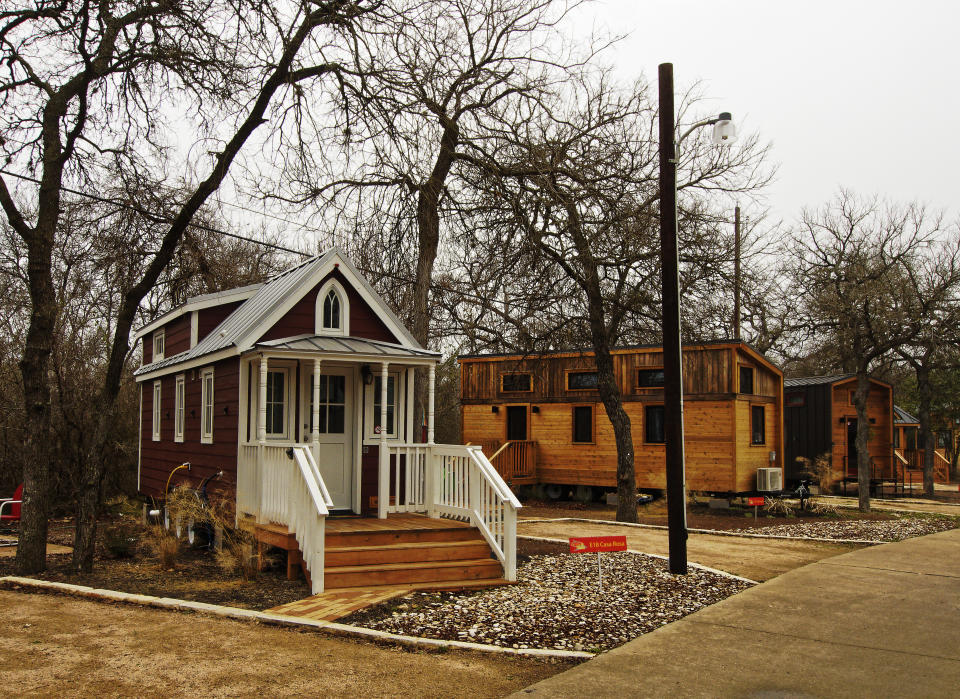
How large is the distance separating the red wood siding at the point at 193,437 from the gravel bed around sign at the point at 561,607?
4.51 m

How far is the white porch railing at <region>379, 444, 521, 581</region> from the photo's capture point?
373 inches

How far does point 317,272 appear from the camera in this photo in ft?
39.0

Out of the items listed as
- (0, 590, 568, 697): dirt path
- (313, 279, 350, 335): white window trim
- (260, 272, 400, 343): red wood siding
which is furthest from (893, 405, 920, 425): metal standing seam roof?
(0, 590, 568, 697): dirt path

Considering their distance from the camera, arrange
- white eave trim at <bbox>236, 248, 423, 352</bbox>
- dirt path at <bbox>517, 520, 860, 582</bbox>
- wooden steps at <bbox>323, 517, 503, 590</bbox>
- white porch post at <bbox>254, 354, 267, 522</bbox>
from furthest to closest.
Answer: white eave trim at <bbox>236, 248, 423, 352</bbox> → dirt path at <bbox>517, 520, 860, 582</bbox> → white porch post at <bbox>254, 354, 267, 522</bbox> → wooden steps at <bbox>323, 517, 503, 590</bbox>

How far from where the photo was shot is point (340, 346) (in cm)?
1130

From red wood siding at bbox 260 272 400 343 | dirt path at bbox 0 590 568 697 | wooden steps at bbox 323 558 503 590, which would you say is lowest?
dirt path at bbox 0 590 568 697

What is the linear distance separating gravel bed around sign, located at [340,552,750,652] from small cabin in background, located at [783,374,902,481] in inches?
664

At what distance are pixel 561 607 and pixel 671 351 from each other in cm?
337

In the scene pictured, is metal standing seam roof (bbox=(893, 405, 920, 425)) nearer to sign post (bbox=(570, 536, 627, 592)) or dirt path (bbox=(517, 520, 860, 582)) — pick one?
dirt path (bbox=(517, 520, 860, 582))

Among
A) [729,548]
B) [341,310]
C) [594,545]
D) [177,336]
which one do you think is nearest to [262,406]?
[341,310]

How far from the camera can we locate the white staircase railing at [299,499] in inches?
339

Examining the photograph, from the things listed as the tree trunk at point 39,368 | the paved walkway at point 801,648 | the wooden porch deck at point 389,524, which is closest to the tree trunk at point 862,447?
the paved walkway at point 801,648

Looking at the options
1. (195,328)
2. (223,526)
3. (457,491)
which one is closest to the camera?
(457,491)

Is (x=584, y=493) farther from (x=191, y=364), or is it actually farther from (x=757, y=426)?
(x=191, y=364)
